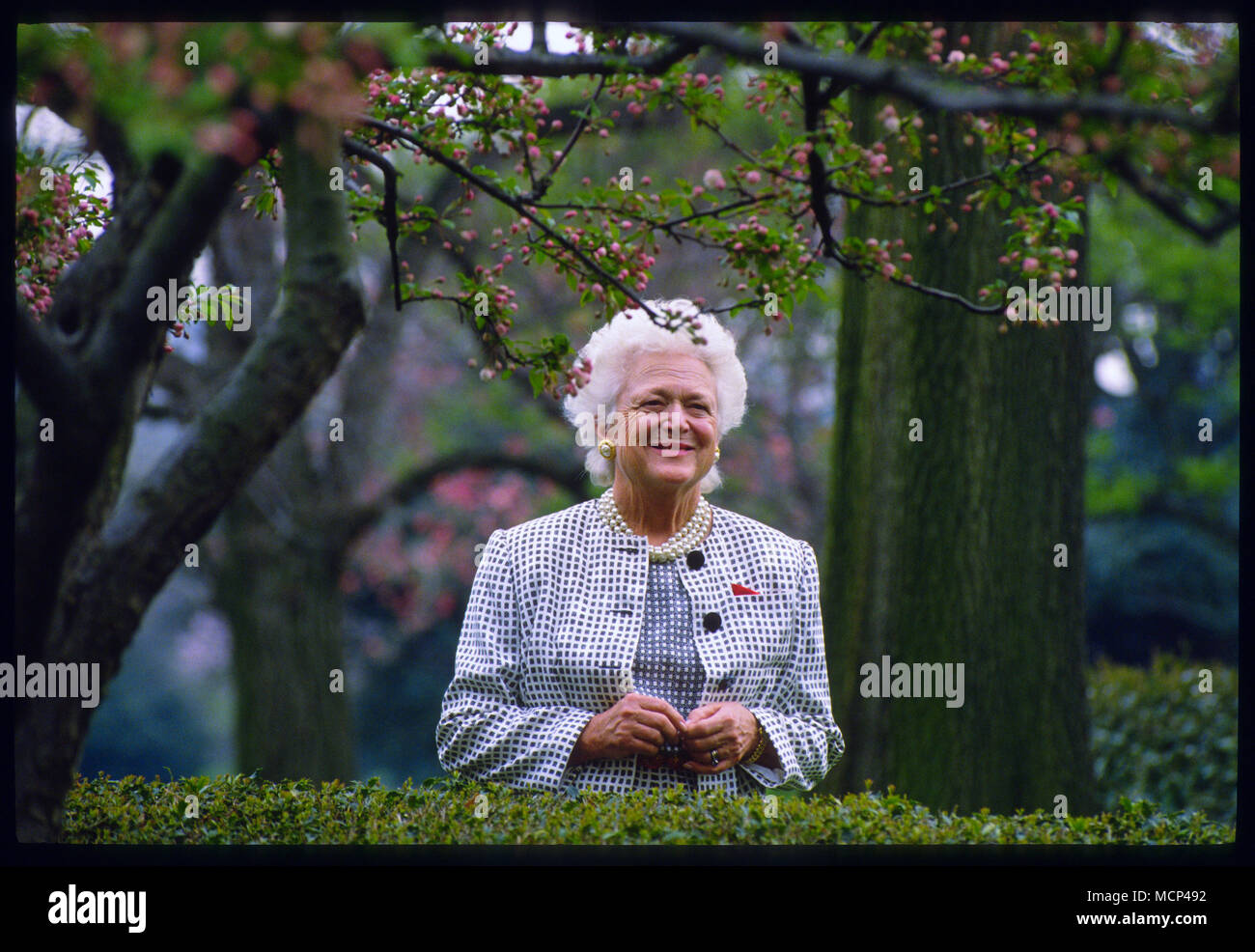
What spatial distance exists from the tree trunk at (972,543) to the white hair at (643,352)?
6.64 feet

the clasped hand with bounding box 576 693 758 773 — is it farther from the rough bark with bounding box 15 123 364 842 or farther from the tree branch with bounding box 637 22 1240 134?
the tree branch with bounding box 637 22 1240 134

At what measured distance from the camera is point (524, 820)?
11.3 feet

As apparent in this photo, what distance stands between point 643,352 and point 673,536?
21.2 inches

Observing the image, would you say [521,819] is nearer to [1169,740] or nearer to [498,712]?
[498,712]

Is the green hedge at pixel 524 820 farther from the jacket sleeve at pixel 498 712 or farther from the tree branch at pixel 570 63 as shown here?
the tree branch at pixel 570 63

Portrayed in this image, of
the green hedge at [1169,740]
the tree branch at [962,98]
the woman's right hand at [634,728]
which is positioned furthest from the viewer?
the green hedge at [1169,740]

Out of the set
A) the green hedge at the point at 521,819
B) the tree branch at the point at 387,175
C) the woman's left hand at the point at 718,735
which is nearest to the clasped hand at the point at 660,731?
the woman's left hand at the point at 718,735

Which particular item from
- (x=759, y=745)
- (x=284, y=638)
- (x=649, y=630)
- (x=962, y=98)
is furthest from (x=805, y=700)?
(x=284, y=638)

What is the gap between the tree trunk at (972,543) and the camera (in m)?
5.61

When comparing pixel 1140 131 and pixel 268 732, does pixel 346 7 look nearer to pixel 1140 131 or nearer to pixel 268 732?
pixel 1140 131

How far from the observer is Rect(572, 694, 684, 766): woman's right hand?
3.49m

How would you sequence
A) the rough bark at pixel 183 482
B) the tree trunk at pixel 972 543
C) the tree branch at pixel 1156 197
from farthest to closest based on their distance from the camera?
the tree trunk at pixel 972 543, the rough bark at pixel 183 482, the tree branch at pixel 1156 197

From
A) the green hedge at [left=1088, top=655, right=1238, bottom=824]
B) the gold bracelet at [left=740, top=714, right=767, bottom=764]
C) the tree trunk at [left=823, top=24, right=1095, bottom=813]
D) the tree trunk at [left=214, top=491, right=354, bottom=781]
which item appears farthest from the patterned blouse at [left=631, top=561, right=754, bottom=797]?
the tree trunk at [left=214, top=491, right=354, bottom=781]
